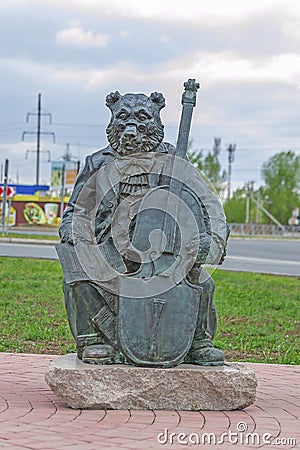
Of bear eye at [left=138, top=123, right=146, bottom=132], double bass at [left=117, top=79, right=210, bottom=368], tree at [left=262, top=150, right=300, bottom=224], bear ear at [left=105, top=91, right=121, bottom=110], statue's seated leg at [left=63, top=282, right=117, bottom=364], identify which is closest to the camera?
double bass at [left=117, top=79, right=210, bottom=368]

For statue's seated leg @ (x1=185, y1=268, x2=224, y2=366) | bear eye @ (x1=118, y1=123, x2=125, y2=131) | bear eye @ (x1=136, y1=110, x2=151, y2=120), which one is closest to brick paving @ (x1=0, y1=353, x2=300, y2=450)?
statue's seated leg @ (x1=185, y1=268, x2=224, y2=366)

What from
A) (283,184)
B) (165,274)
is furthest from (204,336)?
(283,184)

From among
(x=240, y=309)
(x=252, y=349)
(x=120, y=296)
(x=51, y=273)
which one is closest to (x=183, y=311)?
(x=120, y=296)

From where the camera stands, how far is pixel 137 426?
4.79 meters

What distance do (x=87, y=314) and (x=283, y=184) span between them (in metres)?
67.8

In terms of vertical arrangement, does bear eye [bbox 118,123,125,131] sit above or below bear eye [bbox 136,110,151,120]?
below

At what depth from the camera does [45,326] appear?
10.2 meters

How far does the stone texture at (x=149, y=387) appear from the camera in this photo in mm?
5172

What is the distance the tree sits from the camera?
7162 cm

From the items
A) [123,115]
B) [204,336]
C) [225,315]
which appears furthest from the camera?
[225,315]

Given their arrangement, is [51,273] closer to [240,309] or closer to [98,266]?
[240,309]

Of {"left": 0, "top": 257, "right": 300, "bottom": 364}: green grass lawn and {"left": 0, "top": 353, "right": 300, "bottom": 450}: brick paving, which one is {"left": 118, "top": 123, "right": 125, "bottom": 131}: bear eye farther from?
{"left": 0, "top": 257, "right": 300, "bottom": 364}: green grass lawn

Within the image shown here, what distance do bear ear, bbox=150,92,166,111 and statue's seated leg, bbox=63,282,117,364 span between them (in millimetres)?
1393

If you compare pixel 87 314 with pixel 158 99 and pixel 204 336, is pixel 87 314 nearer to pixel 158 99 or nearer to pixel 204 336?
pixel 204 336
